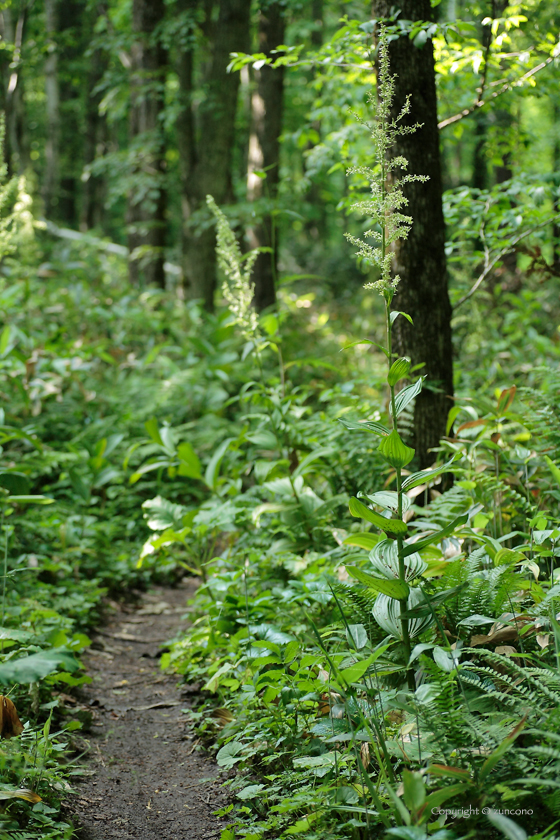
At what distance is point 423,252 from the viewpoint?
3.60 metres

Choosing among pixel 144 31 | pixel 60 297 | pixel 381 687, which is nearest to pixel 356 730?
pixel 381 687

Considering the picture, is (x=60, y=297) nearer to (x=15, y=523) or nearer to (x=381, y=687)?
(x=15, y=523)

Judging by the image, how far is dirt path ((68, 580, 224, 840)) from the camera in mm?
2158

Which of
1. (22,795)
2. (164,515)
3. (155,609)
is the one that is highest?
(164,515)

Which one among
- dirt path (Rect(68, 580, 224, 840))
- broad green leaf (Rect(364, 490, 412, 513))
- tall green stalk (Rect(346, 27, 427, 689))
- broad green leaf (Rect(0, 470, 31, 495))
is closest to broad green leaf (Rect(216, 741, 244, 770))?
dirt path (Rect(68, 580, 224, 840))

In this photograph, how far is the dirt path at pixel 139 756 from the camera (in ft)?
7.08

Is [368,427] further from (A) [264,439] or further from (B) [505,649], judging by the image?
(A) [264,439]

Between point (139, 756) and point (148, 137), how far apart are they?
28.9 feet

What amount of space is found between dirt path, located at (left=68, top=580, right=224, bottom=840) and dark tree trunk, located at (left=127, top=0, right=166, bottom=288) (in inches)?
273

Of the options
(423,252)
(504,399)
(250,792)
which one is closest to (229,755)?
(250,792)

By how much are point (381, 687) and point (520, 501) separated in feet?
4.73

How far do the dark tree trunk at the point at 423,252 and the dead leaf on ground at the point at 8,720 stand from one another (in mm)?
2456

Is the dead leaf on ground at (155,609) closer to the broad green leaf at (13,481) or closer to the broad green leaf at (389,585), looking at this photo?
the broad green leaf at (13,481)

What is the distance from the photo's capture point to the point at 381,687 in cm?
221
